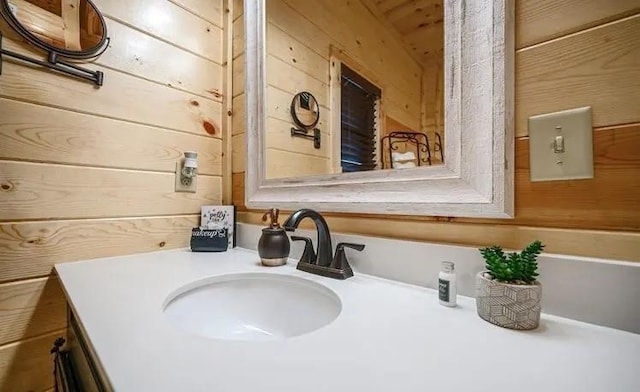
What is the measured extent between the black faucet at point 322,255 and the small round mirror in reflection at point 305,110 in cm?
37

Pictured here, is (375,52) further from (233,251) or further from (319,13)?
(233,251)

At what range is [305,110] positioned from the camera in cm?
96

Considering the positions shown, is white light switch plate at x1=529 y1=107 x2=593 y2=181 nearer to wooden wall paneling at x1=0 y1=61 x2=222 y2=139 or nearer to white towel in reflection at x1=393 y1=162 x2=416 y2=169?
white towel in reflection at x1=393 y1=162 x2=416 y2=169

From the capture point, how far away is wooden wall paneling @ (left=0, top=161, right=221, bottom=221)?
0.72 m

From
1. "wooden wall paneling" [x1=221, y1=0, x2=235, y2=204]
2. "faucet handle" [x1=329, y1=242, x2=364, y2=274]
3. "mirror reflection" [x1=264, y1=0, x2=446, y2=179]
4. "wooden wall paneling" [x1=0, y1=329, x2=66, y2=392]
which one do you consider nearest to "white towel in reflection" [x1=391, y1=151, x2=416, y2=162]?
"mirror reflection" [x1=264, y1=0, x2=446, y2=179]

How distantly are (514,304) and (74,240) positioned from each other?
107 centimetres

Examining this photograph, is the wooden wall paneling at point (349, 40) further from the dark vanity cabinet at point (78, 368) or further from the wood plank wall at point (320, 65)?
the dark vanity cabinet at point (78, 368)

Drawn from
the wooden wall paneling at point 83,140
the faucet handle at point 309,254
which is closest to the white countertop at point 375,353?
the faucet handle at point 309,254

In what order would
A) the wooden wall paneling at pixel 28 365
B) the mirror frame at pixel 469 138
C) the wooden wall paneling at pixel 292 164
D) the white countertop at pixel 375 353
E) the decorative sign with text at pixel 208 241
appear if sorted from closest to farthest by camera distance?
the white countertop at pixel 375 353, the mirror frame at pixel 469 138, the wooden wall paneling at pixel 28 365, the wooden wall paneling at pixel 292 164, the decorative sign with text at pixel 208 241

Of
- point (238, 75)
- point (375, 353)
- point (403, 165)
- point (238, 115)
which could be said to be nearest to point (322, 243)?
point (403, 165)

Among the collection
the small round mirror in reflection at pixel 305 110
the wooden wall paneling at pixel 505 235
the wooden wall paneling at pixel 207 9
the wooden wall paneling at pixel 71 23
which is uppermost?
the wooden wall paneling at pixel 207 9

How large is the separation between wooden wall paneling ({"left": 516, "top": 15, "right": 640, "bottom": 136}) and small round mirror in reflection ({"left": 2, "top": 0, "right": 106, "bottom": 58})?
43.8 inches

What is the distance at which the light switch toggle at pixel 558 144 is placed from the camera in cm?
47

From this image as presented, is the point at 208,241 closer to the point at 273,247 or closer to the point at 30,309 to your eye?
the point at 273,247
